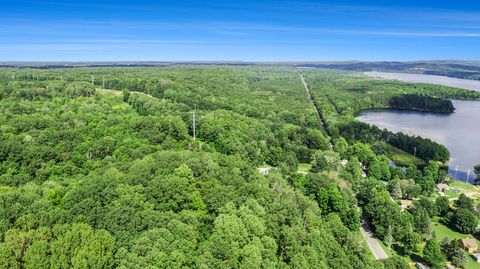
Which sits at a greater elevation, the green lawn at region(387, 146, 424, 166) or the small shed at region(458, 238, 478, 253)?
the green lawn at region(387, 146, 424, 166)

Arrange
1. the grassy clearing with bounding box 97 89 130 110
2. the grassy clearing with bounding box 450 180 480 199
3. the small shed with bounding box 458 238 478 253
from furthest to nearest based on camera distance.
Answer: the grassy clearing with bounding box 97 89 130 110, the grassy clearing with bounding box 450 180 480 199, the small shed with bounding box 458 238 478 253

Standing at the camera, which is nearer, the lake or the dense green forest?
the dense green forest

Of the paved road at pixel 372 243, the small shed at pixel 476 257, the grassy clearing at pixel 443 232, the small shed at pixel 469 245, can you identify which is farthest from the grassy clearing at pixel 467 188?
the paved road at pixel 372 243

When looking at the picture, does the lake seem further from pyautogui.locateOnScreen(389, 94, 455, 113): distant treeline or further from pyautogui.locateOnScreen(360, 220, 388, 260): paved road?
pyautogui.locateOnScreen(360, 220, 388, 260): paved road

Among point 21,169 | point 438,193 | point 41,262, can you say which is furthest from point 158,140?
point 438,193

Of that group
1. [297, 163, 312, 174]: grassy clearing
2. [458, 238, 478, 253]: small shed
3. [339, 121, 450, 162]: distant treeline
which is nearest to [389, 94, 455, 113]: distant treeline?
[339, 121, 450, 162]: distant treeline

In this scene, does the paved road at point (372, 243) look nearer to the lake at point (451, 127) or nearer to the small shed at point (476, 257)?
the small shed at point (476, 257)

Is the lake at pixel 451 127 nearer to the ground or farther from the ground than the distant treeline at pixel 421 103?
nearer to the ground
